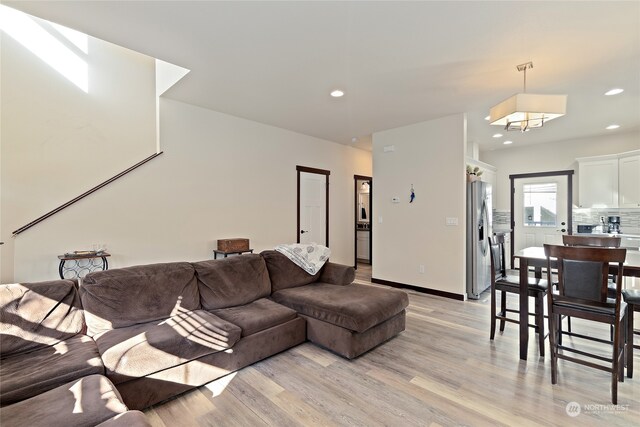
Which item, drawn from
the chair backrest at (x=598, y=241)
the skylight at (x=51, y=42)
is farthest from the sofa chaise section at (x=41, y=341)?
the chair backrest at (x=598, y=241)

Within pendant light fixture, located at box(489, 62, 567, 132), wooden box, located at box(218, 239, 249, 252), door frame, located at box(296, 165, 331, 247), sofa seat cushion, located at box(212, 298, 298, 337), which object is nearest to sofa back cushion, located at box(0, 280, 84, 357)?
sofa seat cushion, located at box(212, 298, 298, 337)

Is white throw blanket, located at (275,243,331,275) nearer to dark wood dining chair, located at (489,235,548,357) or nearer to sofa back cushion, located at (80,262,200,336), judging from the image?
sofa back cushion, located at (80,262,200,336)

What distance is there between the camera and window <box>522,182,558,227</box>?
6250mm

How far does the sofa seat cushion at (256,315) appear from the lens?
2.47 meters

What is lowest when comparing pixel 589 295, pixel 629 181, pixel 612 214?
pixel 589 295

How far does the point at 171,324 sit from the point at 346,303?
147cm

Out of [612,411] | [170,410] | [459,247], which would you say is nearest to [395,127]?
[459,247]

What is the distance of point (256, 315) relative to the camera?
261 centimetres

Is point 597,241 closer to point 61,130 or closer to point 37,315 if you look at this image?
point 37,315

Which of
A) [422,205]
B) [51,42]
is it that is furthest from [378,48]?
[51,42]

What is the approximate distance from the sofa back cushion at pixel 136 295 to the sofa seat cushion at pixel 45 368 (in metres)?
0.25

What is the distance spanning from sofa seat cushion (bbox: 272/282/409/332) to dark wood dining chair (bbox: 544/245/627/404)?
128 centimetres

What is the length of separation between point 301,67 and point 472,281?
150 inches

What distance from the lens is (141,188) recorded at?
3.82 m
